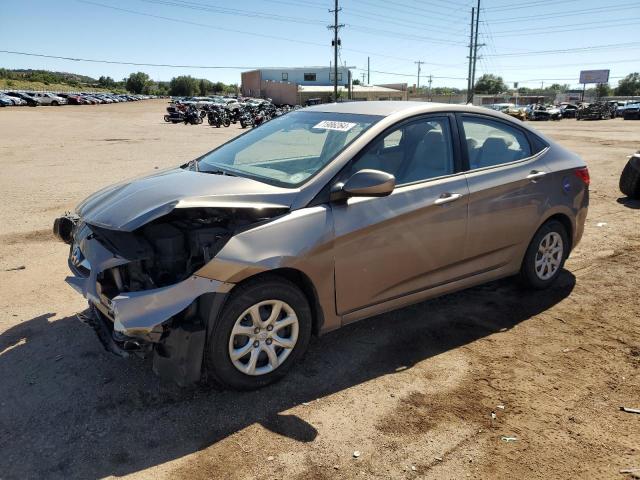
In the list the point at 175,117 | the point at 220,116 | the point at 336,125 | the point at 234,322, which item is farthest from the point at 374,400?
the point at 175,117

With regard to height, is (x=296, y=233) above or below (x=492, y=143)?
below

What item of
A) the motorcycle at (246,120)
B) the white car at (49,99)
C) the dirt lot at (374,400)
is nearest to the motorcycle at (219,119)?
the motorcycle at (246,120)

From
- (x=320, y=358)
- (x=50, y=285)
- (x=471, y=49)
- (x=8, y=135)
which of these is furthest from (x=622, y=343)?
(x=471, y=49)

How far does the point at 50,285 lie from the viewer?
192 inches

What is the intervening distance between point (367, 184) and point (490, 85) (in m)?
141

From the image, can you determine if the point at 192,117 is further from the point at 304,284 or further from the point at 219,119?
the point at 304,284

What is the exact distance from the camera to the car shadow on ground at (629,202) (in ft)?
27.5

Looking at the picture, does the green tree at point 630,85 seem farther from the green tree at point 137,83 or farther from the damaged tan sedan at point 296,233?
the damaged tan sedan at point 296,233

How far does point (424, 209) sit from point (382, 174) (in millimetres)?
586

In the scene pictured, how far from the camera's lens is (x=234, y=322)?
2.98 meters

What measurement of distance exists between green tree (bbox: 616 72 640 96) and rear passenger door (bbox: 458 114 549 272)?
143m

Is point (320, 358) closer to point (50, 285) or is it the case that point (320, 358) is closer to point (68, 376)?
point (68, 376)

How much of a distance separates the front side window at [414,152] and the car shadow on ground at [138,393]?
1263 mm

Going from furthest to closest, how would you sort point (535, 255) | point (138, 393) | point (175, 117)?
point (175, 117)
point (535, 255)
point (138, 393)
